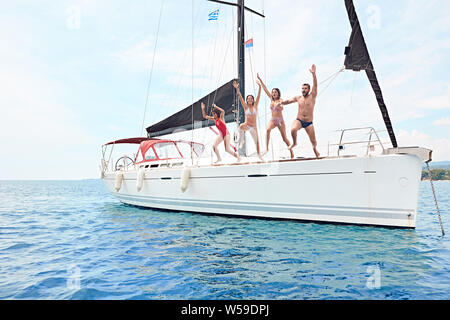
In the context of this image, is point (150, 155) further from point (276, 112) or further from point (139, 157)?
point (276, 112)

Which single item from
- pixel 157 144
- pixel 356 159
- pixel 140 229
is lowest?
pixel 140 229

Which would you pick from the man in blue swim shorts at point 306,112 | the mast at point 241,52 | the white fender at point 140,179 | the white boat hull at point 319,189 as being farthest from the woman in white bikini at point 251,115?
the white fender at point 140,179

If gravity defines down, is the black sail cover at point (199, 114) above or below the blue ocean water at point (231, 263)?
above

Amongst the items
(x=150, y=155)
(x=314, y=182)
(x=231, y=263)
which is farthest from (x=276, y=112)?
(x=150, y=155)

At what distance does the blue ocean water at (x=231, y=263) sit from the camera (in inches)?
117

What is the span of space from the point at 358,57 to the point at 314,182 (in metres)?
3.14

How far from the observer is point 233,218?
7426 mm

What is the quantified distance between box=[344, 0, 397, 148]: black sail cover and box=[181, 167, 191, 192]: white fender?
17.0ft

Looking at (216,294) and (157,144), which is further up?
(157,144)

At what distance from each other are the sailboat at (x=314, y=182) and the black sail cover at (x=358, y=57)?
20 mm

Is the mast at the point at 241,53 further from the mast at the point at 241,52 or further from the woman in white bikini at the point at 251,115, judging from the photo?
the woman in white bikini at the point at 251,115
